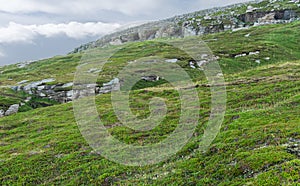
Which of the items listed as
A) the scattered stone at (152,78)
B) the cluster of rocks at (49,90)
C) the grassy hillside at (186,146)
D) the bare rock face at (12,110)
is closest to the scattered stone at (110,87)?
the scattered stone at (152,78)

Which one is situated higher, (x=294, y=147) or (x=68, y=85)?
(x=294, y=147)

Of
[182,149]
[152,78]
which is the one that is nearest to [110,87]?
[152,78]

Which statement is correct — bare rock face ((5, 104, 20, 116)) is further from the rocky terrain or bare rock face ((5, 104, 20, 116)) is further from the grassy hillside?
the grassy hillside

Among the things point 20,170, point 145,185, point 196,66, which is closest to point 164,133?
point 145,185

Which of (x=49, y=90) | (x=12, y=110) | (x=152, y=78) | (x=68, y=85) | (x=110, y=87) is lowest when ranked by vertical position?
(x=12, y=110)

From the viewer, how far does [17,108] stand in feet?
241

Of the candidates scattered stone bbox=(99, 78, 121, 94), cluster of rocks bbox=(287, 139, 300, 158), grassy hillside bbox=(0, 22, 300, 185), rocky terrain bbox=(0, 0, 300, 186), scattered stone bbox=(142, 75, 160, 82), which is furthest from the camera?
scattered stone bbox=(142, 75, 160, 82)

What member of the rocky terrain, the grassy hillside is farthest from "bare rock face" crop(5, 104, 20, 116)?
the grassy hillside

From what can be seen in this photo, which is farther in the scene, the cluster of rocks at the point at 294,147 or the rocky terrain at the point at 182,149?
the rocky terrain at the point at 182,149

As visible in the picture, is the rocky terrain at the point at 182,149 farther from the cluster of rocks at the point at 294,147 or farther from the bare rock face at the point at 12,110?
the bare rock face at the point at 12,110

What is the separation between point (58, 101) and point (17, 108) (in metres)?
12.8

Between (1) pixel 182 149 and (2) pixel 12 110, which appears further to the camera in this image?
(2) pixel 12 110

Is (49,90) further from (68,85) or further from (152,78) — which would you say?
(152,78)

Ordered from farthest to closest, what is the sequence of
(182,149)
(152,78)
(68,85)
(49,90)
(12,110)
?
(68,85) → (49,90) → (152,78) → (12,110) → (182,149)
